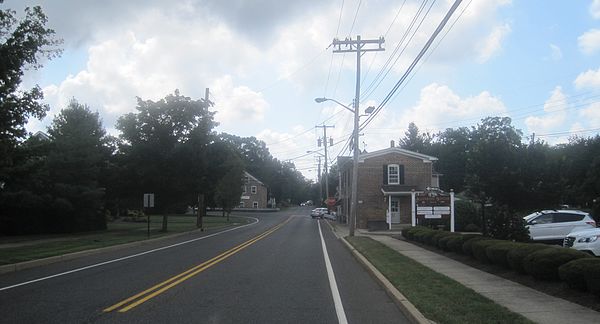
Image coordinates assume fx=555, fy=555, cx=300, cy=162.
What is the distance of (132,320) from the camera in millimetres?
8133

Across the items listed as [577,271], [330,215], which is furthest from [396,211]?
[577,271]

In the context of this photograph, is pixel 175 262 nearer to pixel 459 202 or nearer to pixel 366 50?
pixel 366 50

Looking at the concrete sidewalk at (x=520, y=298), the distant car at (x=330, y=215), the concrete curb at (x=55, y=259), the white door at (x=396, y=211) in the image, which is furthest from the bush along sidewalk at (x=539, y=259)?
the distant car at (x=330, y=215)

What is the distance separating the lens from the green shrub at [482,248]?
14164mm

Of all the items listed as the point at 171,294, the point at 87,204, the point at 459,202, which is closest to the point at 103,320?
the point at 171,294

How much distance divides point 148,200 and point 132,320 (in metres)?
22.7

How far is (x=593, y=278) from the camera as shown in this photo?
863 cm

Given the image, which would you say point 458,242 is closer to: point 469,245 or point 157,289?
point 469,245

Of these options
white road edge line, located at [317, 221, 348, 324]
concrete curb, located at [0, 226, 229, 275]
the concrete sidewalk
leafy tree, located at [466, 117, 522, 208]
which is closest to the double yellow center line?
white road edge line, located at [317, 221, 348, 324]

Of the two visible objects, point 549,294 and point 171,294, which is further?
point 171,294

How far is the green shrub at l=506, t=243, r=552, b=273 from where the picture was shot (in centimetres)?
1181

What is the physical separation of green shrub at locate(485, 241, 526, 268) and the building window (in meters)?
33.3

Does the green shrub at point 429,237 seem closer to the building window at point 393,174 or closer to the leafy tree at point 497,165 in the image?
the leafy tree at point 497,165

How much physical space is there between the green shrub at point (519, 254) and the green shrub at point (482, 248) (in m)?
1.42
